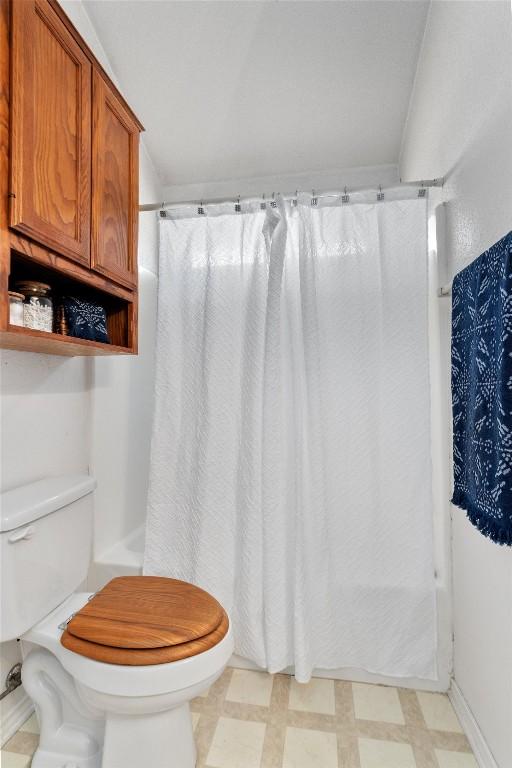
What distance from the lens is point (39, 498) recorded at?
130 centimetres

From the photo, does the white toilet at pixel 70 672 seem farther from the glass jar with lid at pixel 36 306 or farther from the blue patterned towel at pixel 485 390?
the blue patterned towel at pixel 485 390

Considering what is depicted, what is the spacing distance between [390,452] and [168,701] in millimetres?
1040

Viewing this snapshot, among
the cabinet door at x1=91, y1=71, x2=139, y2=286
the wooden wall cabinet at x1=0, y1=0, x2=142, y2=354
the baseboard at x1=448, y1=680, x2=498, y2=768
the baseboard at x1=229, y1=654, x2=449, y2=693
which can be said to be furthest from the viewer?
the baseboard at x1=229, y1=654, x2=449, y2=693

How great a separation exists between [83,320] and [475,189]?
1268mm

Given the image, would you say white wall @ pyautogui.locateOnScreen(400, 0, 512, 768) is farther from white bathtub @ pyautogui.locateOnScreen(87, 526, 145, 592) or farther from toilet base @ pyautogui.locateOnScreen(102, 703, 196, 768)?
white bathtub @ pyautogui.locateOnScreen(87, 526, 145, 592)

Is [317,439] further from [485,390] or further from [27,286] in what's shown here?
[27,286]

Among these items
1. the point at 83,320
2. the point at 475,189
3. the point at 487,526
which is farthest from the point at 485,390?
the point at 83,320

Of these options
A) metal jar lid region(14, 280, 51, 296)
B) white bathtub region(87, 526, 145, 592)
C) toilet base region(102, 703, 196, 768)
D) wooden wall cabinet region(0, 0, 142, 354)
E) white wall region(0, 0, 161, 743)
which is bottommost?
toilet base region(102, 703, 196, 768)

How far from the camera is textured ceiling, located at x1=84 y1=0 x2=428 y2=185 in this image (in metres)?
1.65

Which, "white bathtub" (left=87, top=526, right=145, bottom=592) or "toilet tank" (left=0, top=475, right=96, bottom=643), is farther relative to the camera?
"white bathtub" (left=87, top=526, right=145, bottom=592)

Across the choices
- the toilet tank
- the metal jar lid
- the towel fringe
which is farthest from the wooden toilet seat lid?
the metal jar lid

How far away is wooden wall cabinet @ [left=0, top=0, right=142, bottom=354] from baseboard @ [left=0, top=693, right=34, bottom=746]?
1184 millimetres

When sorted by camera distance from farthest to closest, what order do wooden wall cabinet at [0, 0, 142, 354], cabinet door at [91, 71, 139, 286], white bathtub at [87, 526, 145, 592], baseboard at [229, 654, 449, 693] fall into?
white bathtub at [87, 526, 145, 592]
baseboard at [229, 654, 449, 693]
cabinet door at [91, 71, 139, 286]
wooden wall cabinet at [0, 0, 142, 354]

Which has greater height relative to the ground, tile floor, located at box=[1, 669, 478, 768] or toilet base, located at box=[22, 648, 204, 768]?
toilet base, located at box=[22, 648, 204, 768]
